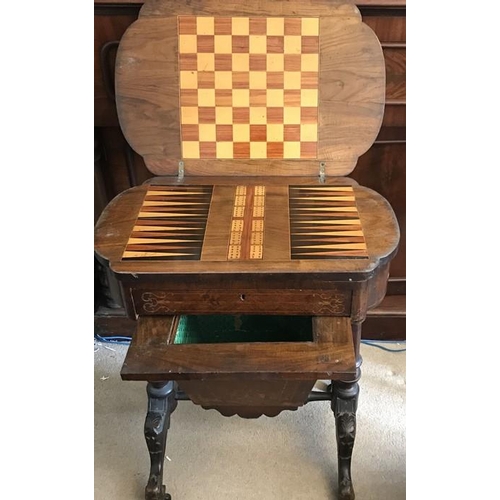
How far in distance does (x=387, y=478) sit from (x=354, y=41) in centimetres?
136

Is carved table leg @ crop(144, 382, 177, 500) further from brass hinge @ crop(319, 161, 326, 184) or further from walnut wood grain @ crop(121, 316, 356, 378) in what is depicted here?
brass hinge @ crop(319, 161, 326, 184)

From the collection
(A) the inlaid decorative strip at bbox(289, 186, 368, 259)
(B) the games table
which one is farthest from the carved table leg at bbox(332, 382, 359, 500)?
(A) the inlaid decorative strip at bbox(289, 186, 368, 259)

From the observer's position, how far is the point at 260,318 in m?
1.90

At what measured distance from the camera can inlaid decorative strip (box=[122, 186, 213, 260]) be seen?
59.6 inches

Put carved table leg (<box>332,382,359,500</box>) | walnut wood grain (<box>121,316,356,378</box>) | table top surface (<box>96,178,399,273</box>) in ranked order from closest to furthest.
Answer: walnut wood grain (<box>121,316,356,378</box>) → table top surface (<box>96,178,399,273</box>) → carved table leg (<box>332,382,359,500</box>)

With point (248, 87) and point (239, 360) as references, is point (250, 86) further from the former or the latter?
point (239, 360)

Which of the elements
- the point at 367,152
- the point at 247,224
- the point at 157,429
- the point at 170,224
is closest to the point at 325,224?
the point at 247,224

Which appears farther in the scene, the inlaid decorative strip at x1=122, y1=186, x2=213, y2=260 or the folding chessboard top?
the folding chessboard top

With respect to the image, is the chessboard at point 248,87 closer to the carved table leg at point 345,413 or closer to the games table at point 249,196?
the games table at point 249,196

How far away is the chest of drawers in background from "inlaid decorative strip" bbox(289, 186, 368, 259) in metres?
0.42

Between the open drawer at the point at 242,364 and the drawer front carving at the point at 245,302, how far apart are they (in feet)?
0.09

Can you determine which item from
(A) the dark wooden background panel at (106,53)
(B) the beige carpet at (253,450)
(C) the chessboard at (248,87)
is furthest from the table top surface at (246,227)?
(B) the beige carpet at (253,450)

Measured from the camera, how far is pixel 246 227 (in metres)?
1.60

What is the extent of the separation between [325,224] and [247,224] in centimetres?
21
